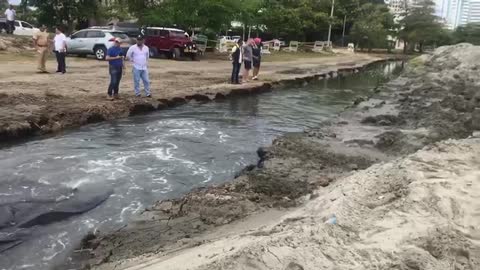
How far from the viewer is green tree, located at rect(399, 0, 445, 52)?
7431 cm

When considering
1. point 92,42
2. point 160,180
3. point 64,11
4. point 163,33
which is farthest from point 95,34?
point 160,180

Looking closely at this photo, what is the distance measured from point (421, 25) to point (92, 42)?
59.4 metres

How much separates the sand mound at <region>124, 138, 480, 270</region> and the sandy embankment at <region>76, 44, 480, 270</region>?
11 millimetres

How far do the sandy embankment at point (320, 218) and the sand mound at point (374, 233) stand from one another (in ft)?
0.04

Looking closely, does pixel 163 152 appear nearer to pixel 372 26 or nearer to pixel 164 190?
pixel 164 190

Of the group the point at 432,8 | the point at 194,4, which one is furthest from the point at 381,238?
the point at 432,8

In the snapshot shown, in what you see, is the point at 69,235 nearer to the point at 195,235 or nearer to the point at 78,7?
the point at 195,235

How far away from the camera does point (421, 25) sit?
75.2 m

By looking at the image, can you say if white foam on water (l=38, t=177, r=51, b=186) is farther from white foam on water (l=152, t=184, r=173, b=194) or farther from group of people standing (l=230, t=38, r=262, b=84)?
group of people standing (l=230, t=38, r=262, b=84)

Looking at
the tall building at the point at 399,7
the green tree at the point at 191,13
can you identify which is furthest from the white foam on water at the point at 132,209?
the tall building at the point at 399,7

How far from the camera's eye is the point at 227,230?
21.3 ft


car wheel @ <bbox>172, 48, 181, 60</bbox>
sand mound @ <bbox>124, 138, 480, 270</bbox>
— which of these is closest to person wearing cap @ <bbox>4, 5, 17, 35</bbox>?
car wheel @ <bbox>172, 48, 181, 60</bbox>

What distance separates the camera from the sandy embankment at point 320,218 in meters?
4.68

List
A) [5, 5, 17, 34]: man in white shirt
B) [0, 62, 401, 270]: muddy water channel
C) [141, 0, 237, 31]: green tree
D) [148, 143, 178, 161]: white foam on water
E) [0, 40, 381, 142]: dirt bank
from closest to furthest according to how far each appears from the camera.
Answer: [0, 62, 401, 270]: muddy water channel
[148, 143, 178, 161]: white foam on water
[0, 40, 381, 142]: dirt bank
[141, 0, 237, 31]: green tree
[5, 5, 17, 34]: man in white shirt
